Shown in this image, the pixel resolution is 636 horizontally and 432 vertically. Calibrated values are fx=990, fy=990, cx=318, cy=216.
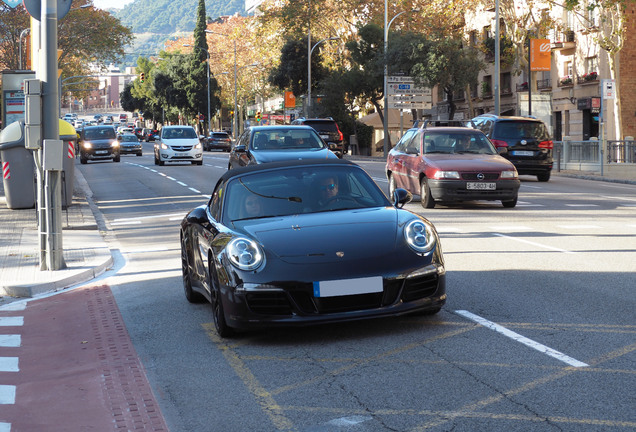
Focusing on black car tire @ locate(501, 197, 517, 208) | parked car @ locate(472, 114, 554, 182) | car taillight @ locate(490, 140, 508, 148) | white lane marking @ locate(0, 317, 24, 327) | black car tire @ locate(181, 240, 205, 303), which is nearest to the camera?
white lane marking @ locate(0, 317, 24, 327)

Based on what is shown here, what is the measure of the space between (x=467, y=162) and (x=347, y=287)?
12022 millimetres

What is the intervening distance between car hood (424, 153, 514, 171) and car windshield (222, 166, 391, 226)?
9.97 metres

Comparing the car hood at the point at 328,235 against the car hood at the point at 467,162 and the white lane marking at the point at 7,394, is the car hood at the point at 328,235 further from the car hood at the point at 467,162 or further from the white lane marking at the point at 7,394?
the car hood at the point at 467,162

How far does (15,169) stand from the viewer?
786 inches

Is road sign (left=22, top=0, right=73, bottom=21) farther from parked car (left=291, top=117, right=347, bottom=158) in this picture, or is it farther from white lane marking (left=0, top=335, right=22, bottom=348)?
parked car (left=291, top=117, right=347, bottom=158)

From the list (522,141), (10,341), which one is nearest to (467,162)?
(522,141)

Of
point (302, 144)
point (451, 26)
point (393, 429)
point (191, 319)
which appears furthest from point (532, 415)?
point (451, 26)

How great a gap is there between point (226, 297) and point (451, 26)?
5749 centimetres

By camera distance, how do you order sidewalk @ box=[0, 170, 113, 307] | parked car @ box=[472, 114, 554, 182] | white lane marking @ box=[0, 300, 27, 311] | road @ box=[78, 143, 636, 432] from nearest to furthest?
road @ box=[78, 143, 636, 432]
white lane marking @ box=[0, 300, 27, 311]
sidewalk @ box=[0, 170, 113, 307]
parked car @ box=[472, 114, 554, 182]

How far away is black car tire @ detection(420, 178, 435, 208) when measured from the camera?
18797 mm

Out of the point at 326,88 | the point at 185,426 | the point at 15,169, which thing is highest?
the point at 326,88

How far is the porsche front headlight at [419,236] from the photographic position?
7.38 meters

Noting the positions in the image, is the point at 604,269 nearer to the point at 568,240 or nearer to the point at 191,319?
the point at 568,240

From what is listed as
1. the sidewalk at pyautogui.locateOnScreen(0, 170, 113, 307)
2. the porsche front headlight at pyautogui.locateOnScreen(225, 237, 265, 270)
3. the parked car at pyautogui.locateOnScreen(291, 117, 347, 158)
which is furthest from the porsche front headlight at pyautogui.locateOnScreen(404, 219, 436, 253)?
the parked car at pyautogui.locateOnScreen(291, 117, 347, 158)
